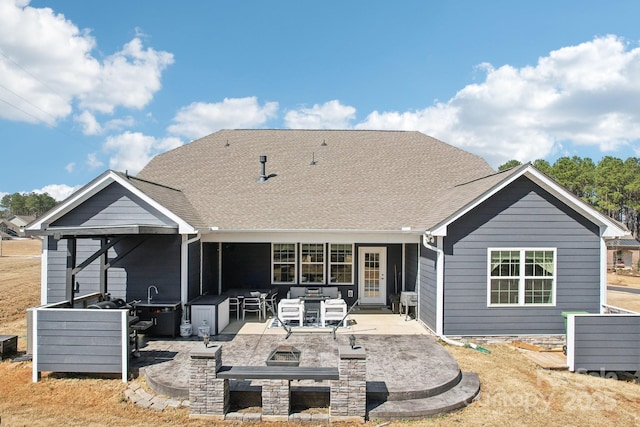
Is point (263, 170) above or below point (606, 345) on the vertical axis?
above

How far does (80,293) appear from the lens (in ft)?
34.3

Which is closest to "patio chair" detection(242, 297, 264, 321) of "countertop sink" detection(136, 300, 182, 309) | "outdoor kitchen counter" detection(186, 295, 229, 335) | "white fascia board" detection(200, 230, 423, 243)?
"outdoor kitchen counter" detection(186, 295, 229, 335)

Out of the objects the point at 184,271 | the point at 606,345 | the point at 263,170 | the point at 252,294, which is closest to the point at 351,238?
the point at 252,294

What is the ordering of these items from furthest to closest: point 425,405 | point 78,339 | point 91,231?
point 91,231 < point 78,339 < point 425,405

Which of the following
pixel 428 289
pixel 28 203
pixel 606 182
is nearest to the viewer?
pixel 428 289

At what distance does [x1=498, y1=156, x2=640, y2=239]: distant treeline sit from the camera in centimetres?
4866

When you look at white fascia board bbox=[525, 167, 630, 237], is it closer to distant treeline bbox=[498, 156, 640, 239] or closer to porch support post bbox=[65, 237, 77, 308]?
porch support post bbox=[65, 237, 77, 308]

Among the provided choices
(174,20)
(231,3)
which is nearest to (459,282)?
(231,3)

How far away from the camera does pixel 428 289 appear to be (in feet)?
35.9

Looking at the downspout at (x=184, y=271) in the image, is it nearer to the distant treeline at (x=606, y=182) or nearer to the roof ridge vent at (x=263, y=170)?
the roof ridge vent at (x=263, y=170)

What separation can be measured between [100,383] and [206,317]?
299 cm

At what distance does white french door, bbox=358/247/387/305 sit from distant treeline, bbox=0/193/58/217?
142 m

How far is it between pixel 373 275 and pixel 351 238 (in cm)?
262

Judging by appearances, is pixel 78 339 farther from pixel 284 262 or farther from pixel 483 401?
pixel 483 401
